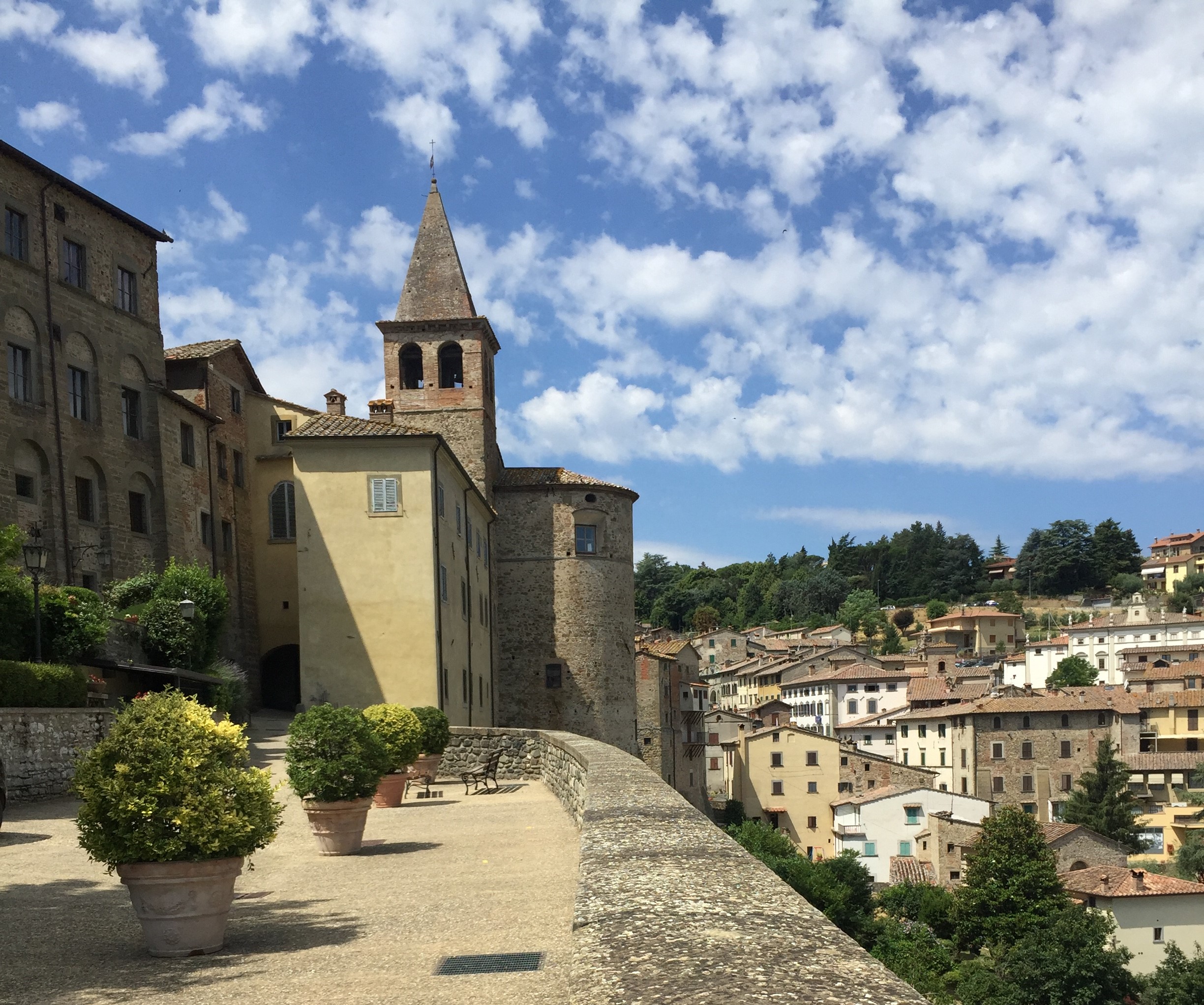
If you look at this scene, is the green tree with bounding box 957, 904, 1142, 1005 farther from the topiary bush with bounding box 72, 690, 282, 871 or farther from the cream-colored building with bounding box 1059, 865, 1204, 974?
the topiary bush with bounding box 72, 690, 282, 871

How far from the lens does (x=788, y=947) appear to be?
3.96 m

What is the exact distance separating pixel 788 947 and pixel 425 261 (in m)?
46.2

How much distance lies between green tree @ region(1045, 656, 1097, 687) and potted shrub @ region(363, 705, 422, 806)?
3548 inches

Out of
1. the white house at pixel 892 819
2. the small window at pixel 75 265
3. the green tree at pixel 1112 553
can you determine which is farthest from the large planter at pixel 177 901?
the green tree at pixel 1112 553

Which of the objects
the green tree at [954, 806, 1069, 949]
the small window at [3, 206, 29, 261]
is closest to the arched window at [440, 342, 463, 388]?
the small window at [3, 206, 29, 261]

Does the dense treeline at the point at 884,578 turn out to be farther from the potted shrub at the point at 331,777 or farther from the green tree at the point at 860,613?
the potted shrub at the point at 331,777

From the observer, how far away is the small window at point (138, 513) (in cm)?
3338

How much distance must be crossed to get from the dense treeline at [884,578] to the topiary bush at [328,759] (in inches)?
5582

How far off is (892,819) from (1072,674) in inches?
1828

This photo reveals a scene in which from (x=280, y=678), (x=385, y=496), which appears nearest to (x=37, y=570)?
(x=385, y=496)

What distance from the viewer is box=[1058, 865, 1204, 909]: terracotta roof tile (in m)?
47.3

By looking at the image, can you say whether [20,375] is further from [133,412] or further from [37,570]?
[37,570]

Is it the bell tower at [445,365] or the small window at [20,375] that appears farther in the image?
the bell tower at [445,365]

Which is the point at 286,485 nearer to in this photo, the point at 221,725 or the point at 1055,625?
the point at 221,725
